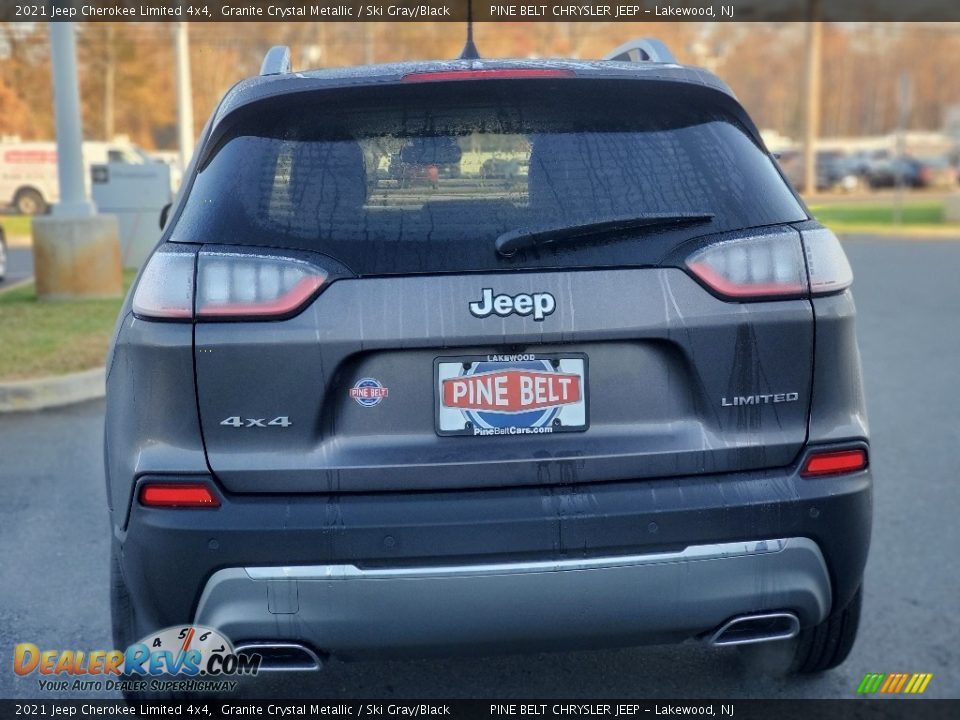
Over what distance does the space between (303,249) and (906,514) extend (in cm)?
356

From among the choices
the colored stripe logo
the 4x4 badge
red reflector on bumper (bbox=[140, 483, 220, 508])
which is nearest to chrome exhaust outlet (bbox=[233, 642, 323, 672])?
red reflector on bumper (bbox=[140, 483, 220, 508])

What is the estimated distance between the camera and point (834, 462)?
286cm

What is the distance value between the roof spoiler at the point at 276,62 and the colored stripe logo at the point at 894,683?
99.1 inches

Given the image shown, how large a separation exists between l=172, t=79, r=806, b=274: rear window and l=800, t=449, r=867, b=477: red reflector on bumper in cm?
58

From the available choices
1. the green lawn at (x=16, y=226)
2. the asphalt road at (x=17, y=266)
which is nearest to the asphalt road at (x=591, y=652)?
the asphalt road at (x=17, y=266)

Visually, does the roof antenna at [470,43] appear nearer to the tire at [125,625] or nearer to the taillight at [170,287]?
the taillight at [170,287]

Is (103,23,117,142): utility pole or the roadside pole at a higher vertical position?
(103,23,117,142): utility pole

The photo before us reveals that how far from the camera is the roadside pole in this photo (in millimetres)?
11570

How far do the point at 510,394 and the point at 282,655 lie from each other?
826mm

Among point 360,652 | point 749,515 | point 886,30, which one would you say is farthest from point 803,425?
point 886,30

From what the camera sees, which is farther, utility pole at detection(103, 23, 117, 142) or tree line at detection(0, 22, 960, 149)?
utility pole at detection(103, 23, 117, 142)

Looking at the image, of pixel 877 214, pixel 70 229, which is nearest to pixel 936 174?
pixel 877 214

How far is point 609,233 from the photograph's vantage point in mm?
2742

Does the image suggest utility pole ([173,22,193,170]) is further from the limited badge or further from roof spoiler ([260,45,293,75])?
the limited badge
